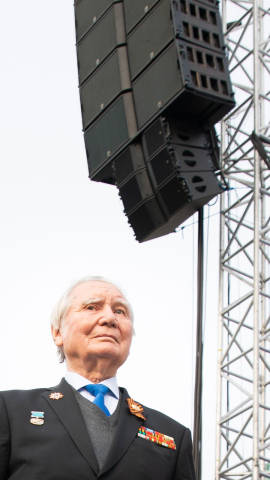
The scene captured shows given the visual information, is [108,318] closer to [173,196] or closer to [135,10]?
[173,196]

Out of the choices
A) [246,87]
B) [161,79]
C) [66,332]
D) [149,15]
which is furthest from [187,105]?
[66,332]

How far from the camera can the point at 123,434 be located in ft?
→ 6.32

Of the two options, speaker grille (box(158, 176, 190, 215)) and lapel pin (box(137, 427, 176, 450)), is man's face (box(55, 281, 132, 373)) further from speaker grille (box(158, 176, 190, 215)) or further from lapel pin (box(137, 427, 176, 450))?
speaker grille (box(158, 176, 190, 215))

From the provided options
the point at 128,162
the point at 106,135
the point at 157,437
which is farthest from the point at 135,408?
the point at 106,135

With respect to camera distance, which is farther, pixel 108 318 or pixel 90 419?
pixel 108 318

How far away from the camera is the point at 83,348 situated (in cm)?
204

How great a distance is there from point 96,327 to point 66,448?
0.38 metres

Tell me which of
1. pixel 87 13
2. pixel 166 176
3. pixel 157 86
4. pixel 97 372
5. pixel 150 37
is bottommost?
pixel 97 372

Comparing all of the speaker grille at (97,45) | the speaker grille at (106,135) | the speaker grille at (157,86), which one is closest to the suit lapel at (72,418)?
the speaker grille at (157,86)

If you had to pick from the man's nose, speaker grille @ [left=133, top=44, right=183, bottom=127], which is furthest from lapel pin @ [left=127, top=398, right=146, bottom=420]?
speaker grille @ [left=133, top=44, right=183, bottom=127]

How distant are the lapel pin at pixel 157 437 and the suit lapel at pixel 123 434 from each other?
0.07 feet

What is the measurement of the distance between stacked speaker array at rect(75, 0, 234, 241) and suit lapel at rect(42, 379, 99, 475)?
15.8ft

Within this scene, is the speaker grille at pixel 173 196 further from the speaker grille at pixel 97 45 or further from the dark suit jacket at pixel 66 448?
the dark suit jacket at pixel 66 448

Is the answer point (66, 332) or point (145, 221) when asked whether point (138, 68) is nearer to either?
point (145, 221)
